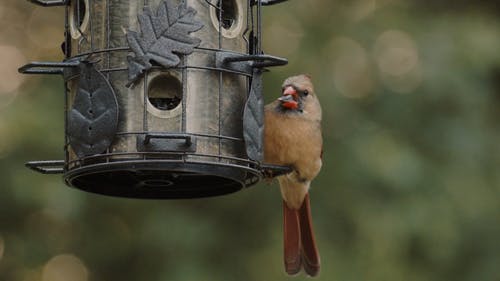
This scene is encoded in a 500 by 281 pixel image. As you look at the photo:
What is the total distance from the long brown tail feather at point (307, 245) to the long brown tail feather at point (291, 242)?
0.03 meters

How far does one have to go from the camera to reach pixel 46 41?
36.5 feet

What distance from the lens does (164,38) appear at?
631 centimetres

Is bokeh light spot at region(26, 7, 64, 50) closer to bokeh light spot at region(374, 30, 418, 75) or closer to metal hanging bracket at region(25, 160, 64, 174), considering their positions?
bokeh light spot at region(374, 30, 418, 75)

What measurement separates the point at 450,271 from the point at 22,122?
11.3 ft

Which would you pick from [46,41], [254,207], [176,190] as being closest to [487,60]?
[254,207]

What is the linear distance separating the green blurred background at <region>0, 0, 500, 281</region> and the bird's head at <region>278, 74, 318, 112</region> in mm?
2236

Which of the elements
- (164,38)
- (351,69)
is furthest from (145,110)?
(351,69)

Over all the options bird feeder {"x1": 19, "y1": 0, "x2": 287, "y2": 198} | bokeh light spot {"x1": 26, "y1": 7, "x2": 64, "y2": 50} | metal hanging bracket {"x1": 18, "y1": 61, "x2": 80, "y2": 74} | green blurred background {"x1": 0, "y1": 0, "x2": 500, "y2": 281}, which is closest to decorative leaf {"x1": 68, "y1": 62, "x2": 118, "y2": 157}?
bird feeder {"x1": 19, "y1": 0, "x2": 287, "y2": 198}

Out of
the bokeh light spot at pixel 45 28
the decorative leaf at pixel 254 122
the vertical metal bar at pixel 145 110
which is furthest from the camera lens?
the bokeh light spot at pixel 45 28

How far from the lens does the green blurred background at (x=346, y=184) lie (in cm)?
1010

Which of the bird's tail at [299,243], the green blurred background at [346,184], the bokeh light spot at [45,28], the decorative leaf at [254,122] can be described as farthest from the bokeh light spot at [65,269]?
the decorative leaf at [254,122]

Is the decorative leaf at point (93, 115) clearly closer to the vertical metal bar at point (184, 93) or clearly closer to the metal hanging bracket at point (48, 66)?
the metal hanging bracket at point (48, 66)

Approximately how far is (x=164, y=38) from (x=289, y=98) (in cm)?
133

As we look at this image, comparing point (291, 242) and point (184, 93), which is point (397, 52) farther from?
point (184, 93)
